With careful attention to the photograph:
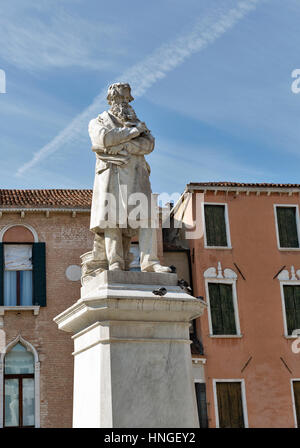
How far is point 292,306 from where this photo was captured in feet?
86.8

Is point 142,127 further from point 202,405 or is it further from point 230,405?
point 230,405

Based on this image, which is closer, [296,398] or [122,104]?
[122,104]

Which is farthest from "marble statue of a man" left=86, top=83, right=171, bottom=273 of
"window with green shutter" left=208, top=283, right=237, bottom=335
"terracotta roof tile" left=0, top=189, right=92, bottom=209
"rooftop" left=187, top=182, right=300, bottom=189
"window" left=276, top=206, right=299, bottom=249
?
"window" left=276, top=206, right=299, bottom=249

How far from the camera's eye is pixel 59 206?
2534 cm

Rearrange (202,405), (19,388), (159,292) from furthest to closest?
(202,405) < (19,388) < (159,292)

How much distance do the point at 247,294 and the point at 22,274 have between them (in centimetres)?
839

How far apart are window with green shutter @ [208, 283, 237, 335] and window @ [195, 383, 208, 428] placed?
83.1 inches

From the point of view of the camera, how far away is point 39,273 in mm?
24766

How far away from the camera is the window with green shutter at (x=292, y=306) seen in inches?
1025

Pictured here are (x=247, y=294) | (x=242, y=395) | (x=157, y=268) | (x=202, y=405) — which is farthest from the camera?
(x=247, y=294)

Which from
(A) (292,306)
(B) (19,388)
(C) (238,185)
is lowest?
(B) (19,388)

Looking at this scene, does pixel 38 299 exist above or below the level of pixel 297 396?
above

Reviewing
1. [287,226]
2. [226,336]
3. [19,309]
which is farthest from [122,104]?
[287,226]

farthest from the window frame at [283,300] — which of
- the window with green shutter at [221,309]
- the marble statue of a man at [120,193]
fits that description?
the marble statue of a man at [120,193]
